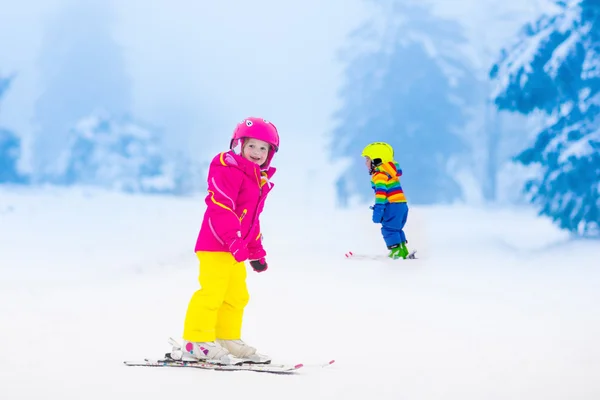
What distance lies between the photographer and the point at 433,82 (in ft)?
126

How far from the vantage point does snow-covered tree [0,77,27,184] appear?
34375 mm

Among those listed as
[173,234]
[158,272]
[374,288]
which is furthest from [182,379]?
[173,234]

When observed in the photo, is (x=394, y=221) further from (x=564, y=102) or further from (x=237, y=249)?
(x=237, y=249)

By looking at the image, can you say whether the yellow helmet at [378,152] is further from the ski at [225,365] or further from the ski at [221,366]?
the ski at [221,366]

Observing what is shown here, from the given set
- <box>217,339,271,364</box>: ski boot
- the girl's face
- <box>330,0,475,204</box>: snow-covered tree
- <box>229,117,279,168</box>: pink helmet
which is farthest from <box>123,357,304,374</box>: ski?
<box>330,0,475,204</box>: snow-covered tree

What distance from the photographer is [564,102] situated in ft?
49.6

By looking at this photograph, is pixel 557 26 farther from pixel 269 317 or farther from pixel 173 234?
pixel 269 317

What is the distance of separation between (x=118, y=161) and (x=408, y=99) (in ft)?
51.2

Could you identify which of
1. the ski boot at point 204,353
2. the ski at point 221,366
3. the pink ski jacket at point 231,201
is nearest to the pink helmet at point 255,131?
the pink ski jacket at point 231,201

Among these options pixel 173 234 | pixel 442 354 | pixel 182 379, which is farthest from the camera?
Result: pixel 173 234

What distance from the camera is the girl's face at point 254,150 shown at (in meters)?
5.04

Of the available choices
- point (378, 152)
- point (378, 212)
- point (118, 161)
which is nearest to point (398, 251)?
point (378, 212)

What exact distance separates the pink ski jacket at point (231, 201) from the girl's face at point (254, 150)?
0.10m

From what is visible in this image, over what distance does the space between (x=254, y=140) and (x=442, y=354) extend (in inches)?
83.6
